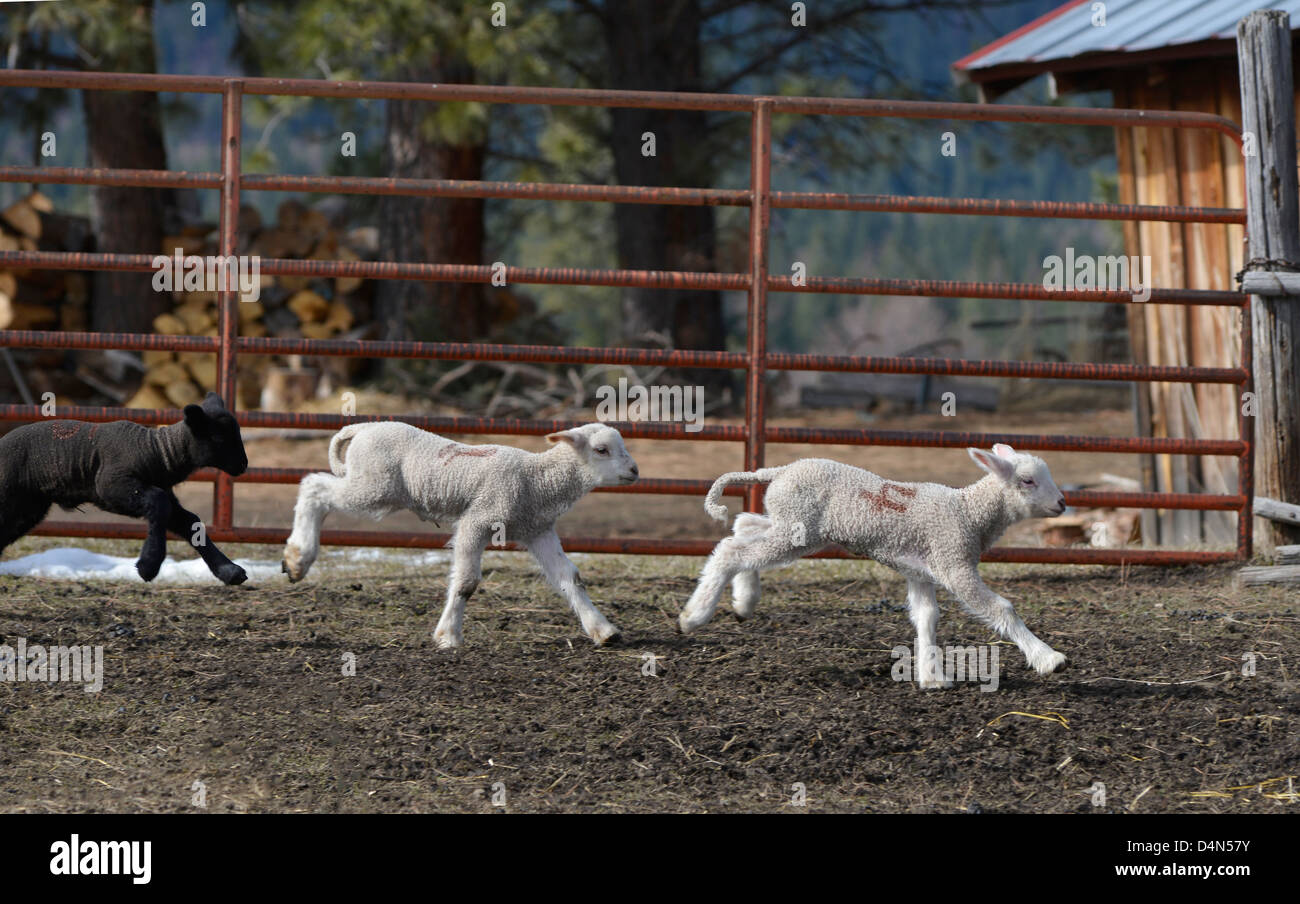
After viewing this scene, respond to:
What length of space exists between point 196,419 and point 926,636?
234 cm

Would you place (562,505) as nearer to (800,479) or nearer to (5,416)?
(800,479)

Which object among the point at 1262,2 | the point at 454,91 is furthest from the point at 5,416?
the point at 1262,2

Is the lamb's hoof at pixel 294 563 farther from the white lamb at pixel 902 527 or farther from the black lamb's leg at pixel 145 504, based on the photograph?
the white lamb at pixel 902 527

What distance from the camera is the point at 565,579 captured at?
4.62m

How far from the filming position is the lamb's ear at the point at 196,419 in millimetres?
4426

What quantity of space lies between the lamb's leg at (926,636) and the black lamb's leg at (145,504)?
2294 millimetres

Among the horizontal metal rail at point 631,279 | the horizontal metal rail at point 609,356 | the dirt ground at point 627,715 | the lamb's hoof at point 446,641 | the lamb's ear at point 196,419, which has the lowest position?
the dirt ground at point 627,715

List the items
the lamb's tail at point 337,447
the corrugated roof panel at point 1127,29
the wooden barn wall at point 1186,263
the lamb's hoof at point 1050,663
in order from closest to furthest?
the lamb's hoof at point 1050,663 → the lamb's tail at point 337,447 → the corrugated roof panel at point 1127,29 → the wooden barn wall at point 1186,263

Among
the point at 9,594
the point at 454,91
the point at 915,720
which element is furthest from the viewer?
the point at 454,91

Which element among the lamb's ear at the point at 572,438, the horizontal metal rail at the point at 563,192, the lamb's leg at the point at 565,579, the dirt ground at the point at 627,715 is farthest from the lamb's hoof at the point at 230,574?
the horizontal metal rail at the point at 563,192

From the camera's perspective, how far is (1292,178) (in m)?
6.29

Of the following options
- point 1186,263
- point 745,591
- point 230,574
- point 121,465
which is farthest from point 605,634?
point 1186,263

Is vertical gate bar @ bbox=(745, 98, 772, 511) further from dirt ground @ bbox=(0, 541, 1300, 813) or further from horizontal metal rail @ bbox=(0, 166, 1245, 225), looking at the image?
dirt ground @ bbox=(0, 541, 1300, 813)

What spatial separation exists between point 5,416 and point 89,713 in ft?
7.96
